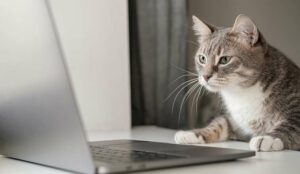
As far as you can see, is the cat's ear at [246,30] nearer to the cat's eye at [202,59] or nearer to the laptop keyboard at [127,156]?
the cat's eye at [202,59]

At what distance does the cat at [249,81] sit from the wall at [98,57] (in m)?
0.50

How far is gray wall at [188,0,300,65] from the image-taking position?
150 centimetres

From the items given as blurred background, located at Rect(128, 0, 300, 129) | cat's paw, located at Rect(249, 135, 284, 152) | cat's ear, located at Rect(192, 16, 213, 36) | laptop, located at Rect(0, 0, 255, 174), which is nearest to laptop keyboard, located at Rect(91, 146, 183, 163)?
laptop, located at Rect(0, 0, 255, 174)

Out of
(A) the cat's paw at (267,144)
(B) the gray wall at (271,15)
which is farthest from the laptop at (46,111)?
(B) the gray wall at (271,15)

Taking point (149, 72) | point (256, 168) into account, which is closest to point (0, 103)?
point (256, 168)

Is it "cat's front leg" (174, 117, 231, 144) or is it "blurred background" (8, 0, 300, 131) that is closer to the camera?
"cat's front leg" (174, 117, 231, 144)

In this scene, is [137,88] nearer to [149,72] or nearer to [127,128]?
[149,72]

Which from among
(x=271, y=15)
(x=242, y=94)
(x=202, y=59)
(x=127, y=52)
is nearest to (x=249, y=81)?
(x=242, y=94)

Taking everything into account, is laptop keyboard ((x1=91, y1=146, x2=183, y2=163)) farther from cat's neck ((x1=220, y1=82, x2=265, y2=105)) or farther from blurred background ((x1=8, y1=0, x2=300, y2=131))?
blurred background ((x1=8, y1=0, x2=300, y2=131))

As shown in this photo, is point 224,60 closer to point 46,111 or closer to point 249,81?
point 249,81

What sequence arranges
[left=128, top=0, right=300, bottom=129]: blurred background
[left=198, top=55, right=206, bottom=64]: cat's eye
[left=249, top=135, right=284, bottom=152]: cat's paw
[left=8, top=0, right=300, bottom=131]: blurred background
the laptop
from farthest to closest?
1. [left=8, top=0, right=300, bottom=131]: blurred background
2. [left=128, top=0, right=300, bottom=129]: blurred background
3. [left=198, top=55, right=206, bottom=64]: cat's eye
4. [left=249, top=135, right=284, bottom=152]: cat's paw
5. the laptop

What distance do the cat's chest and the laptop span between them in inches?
16.7

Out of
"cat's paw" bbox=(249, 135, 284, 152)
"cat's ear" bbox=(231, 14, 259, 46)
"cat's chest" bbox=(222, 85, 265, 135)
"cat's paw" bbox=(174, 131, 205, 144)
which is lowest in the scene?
"cat's paw" bbox=(249, 135, 284, 152)

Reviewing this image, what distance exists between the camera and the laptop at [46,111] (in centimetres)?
63
